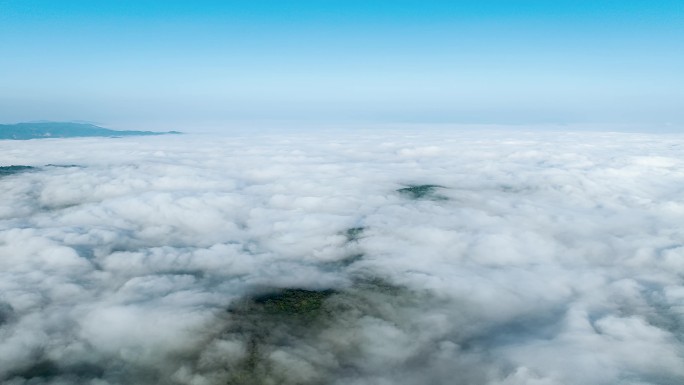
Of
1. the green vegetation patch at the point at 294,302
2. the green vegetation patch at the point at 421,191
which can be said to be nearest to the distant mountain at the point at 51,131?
the green vegetation patch at the point at 421,191

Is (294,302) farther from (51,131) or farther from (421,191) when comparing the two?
(51,131)

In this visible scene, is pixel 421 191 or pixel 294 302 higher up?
pixel 421 191

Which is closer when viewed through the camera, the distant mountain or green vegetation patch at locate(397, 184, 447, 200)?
green vegetation patch at locate(397, 184, 447, 200)

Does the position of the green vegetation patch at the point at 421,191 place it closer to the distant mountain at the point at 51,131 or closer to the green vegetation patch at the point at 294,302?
the green vegetation patch at the point at 294,302

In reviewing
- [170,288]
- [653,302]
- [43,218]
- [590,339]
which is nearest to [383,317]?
[590,339]

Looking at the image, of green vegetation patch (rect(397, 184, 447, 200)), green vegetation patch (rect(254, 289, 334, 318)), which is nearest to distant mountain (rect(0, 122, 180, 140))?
green vegetation patch (rect(397, 184, 447, 200))

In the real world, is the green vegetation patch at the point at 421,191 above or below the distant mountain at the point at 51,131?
below

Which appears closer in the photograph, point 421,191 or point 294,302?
point 294,302

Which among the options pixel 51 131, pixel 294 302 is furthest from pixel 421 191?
pixel 51 131

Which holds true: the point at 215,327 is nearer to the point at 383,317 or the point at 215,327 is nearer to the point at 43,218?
the point at 383,317

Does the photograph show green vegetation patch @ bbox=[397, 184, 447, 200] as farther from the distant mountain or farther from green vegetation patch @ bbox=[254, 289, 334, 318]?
the distant mountain

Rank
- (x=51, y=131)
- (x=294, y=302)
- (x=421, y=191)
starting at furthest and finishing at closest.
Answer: (x=51, y=131) → (x=421, y=191) → (x=294, y=302)
